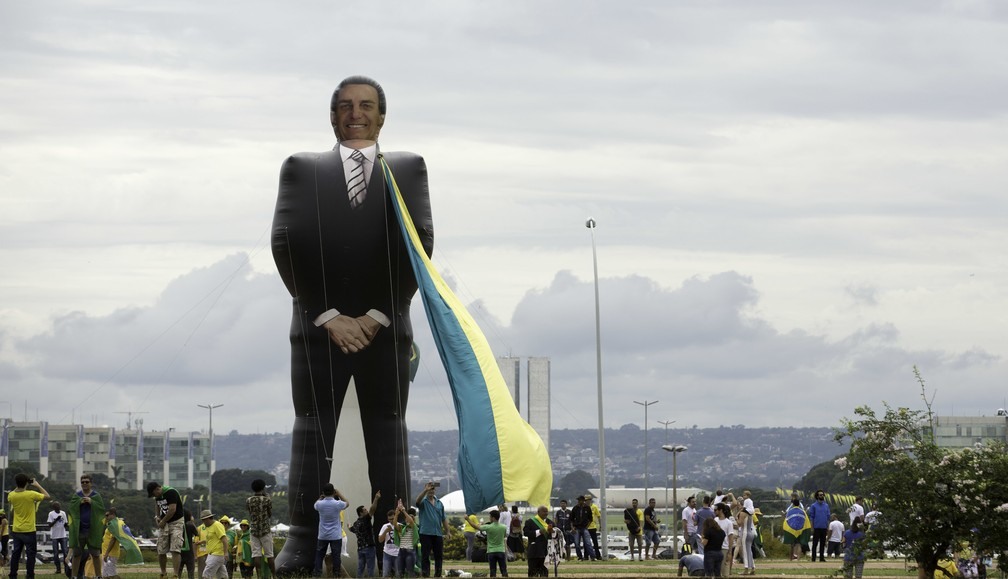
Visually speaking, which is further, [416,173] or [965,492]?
[416,173]

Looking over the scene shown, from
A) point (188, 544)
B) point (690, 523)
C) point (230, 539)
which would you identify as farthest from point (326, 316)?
point (690, 523)

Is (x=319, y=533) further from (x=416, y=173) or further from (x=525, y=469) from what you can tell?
(x=416, y=173)

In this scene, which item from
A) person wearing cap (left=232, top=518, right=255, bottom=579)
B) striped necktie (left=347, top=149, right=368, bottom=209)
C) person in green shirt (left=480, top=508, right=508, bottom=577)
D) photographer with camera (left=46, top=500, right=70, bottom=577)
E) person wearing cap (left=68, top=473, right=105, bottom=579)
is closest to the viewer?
person wearing cap (left=68, top=473, right=105, bottom=579)

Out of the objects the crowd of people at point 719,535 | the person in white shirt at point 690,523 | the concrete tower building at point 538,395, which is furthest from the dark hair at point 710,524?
the concrete tower building at point 538,395

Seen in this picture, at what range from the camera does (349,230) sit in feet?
84.5

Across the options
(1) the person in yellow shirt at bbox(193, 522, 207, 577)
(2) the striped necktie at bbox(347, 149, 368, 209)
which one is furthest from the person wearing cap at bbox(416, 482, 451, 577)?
(2) the striped necktie at bbox(347, 149, 368, 209)

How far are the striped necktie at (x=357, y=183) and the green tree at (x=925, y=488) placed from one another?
861 cm

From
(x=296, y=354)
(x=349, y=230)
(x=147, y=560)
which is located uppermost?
(x=349, y=230)

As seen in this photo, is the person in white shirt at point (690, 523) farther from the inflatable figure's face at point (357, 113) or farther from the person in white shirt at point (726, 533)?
the inflatable figure's face at point (357, 113)

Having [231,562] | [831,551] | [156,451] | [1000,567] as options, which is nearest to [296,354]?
[231,562]

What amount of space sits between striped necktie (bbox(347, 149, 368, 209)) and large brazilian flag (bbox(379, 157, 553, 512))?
37 centimetres

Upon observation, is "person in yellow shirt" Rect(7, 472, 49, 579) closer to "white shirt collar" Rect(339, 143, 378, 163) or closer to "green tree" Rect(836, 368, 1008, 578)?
"white shirt collar" Rect(339, 143, 378, 163)

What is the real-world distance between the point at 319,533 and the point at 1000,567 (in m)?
10.2

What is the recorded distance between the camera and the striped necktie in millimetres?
25828
